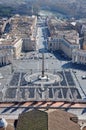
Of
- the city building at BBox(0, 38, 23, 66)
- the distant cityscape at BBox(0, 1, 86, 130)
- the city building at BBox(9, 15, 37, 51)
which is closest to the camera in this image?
the distant cityscape at BBox(0, 1, 86, 130)

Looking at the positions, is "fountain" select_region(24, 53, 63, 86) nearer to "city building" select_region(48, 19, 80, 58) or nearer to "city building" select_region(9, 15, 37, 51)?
"city building" select_region(48, 19, 80, 58)

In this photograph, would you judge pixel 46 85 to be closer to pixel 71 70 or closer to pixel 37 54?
pixel 71 70

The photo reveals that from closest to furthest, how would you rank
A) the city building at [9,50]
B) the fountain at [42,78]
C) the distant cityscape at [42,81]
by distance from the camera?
the distant cityscape at [42,81] → the fountain at [42,78] → the city building at [9,50]

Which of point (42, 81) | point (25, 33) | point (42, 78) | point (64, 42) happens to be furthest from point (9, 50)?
point (25, 33)

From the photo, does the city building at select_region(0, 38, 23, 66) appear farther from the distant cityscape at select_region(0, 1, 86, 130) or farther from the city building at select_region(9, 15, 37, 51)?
the city building at select_region(9, 15, 37, 51)

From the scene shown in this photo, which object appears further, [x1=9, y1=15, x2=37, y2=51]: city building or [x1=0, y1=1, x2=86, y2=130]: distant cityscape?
[x1=9, y1=15, x2=37, y2=51]: city building

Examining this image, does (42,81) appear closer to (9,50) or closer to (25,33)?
(9,50)

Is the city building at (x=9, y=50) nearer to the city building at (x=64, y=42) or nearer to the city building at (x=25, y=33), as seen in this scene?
the city building at (x=25, y=33)

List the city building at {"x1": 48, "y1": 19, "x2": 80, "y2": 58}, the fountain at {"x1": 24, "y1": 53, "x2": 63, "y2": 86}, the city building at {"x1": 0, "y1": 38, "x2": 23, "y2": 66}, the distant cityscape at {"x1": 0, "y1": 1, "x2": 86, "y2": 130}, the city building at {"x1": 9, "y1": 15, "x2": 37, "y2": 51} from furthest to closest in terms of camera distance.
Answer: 1. the city building at {"x1": 9, "y1": 15, "x2": 37, "y2": 51}
2. the city building at {"x1": 48, "y1": 19, "x2": 80, "y2": 58}
3. the city building at {"x1": 0, "y1": 38, "x2": 23, "y2": 66}
4. the fountain at {"x1": 24, "y1": 53, "x2": 63, "y2": 86}
5. the distant cityscape at {"x1": 0, "y1": 1, "x2": 86, "y2": 130}

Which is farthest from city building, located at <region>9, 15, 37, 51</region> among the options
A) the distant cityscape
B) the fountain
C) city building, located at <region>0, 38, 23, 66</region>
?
the fountain

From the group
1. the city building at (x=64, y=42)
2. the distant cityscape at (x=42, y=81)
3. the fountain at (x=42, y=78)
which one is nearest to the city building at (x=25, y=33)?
the distant cityscape at (x=42, y=81)

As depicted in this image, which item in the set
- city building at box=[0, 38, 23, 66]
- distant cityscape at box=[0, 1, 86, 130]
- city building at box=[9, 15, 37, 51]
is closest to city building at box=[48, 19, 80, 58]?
distant cityscape at box=[0, 1, 86, 130]
